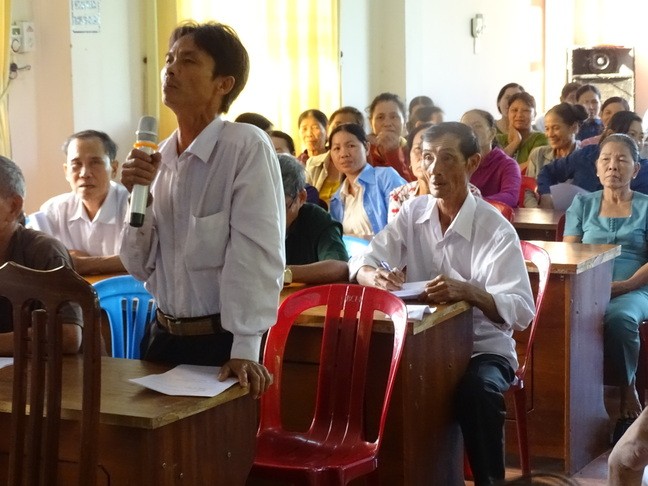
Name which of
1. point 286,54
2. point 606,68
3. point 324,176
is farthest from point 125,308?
point 606,68

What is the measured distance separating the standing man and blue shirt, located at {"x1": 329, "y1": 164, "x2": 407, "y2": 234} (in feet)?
9.92

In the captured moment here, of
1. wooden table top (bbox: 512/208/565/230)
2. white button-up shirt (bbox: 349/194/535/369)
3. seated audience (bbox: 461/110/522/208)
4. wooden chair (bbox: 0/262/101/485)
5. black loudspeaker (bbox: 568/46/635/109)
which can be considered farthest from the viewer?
black loudspeaker (bbox: 568/46/635/109)

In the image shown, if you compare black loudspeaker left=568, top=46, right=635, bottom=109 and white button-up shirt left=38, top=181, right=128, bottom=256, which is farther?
black loudspeaker left=568, top=46, right=635, bottom=109

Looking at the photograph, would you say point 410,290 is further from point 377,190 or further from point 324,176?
point 324,176

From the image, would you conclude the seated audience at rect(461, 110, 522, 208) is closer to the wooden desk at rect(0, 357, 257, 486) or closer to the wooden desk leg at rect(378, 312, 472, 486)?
the wooden desk leg at rect(378, 312, 472, 486)

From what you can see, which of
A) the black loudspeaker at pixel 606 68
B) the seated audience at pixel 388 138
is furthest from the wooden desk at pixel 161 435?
the black loudspeaker at pixel 606 68

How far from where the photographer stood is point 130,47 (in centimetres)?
610

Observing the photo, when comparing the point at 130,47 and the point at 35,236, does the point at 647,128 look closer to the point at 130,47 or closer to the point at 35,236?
the point at 130,47

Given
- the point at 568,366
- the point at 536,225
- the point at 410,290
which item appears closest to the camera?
the point at 410,290

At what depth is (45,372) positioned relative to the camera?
6.72 ft

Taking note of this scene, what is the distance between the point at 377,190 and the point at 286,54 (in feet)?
7.49

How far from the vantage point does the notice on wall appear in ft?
18.7

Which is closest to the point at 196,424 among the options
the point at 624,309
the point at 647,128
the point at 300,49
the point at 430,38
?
the point at 624,309

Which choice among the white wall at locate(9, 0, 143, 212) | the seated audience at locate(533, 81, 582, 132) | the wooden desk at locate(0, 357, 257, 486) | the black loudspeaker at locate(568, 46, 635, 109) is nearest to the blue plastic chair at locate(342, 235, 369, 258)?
the wooden desk at locate(0, 357, 257, 486)
